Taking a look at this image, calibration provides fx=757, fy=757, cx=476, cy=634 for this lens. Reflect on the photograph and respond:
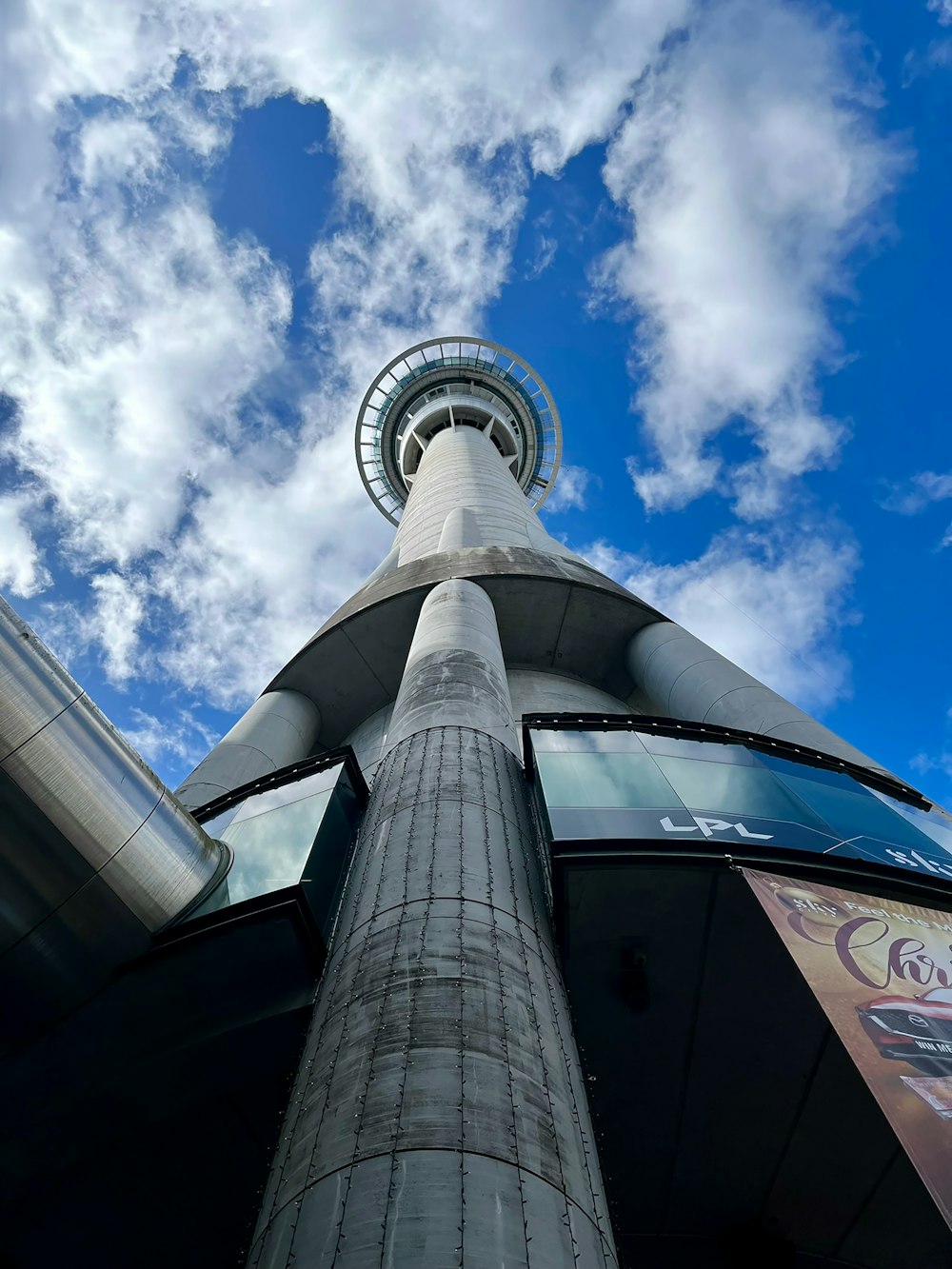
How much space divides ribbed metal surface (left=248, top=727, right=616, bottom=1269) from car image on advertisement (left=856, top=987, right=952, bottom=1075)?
2853 millimetres

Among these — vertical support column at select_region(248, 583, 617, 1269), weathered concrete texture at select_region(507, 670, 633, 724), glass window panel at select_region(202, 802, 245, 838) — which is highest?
weathered concrete texture at select_region(507, 670, 633, 724)

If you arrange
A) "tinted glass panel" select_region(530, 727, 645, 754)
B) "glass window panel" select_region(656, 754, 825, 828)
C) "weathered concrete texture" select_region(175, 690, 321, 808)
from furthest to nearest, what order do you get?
1. "weathered concrete texture" select_region(175, 690, 321, 808)
2. "tinted glass panel" select_region(530, 727, 645, 754)
3. "glass window panel" select_region(656, 754, 825, 828)

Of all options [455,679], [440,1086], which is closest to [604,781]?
[455,679]

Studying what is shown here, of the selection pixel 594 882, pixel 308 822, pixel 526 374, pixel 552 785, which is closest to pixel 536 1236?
pixel 594 882

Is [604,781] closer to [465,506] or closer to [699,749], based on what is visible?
[699,749]

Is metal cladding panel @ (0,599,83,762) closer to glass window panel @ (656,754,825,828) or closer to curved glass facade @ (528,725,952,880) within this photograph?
curved glass facade @ (528,725,952,880)

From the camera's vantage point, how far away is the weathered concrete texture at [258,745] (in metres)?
17.6

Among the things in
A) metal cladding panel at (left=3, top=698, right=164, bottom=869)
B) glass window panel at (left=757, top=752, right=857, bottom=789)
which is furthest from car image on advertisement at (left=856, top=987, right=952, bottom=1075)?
metal cladding panel at (left=3, top=698, right=164, bottom=869)

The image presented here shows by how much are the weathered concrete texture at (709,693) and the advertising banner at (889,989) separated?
5938mm

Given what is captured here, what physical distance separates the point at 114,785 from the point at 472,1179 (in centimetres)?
655

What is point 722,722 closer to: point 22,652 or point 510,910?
point 510,910

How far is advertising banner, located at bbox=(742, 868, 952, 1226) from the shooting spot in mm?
6195

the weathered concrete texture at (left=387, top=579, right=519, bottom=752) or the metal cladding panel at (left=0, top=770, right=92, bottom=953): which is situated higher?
the weathered concrete texture at (left=387, top=579, right=519, bottom=752)

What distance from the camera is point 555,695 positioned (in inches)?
788
